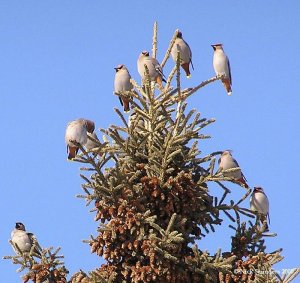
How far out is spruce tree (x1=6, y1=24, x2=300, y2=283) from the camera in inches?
258

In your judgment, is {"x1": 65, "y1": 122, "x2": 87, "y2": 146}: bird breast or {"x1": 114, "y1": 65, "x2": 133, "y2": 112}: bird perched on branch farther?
{"x1": 114, "y1": 65, "x2": 133, "y2": 112}: bird perched on branch

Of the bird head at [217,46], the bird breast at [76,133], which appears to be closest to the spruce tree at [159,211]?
the bird breast at [76,133]

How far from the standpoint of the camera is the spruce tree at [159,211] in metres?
6.56

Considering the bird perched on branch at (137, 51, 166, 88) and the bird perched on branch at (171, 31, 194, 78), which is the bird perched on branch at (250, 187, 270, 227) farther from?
the bird perched on branch at (171, 31, 194, 78)

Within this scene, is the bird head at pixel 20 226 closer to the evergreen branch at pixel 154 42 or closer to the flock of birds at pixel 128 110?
the flock of birds at pixel 128 110

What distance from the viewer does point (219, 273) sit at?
21.8 feet

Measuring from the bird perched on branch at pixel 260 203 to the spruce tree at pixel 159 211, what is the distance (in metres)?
0.20

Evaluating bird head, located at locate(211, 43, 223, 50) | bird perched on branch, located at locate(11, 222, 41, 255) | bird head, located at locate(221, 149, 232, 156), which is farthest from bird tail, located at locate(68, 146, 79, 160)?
bird head, located at locate(211, 43, 223, 50)

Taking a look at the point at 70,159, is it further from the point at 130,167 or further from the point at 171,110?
the point at 171,110

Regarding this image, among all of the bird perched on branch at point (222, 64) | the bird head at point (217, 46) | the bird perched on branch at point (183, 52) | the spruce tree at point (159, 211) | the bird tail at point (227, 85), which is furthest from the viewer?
the bird head at point (217, 46)

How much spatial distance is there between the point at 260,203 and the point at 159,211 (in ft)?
3.75

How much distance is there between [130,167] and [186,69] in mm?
2254

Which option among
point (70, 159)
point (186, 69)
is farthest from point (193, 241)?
point (186, 69)

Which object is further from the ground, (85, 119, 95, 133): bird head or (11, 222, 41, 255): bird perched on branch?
(85, 119, 95, 133): bird head
